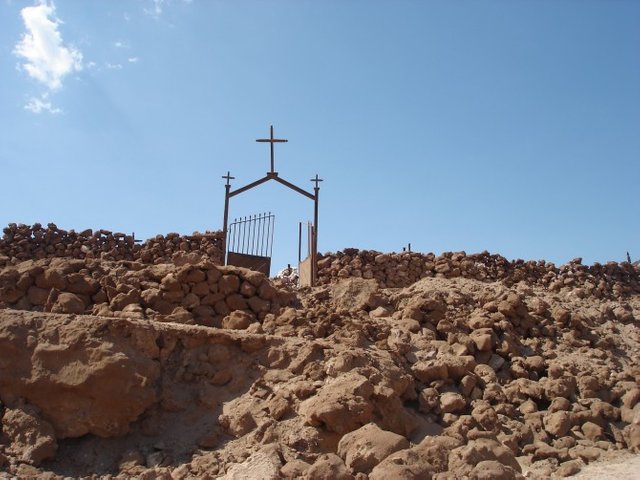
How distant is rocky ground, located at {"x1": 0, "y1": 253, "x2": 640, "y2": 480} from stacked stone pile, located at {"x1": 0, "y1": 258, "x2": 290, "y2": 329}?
2 centimetres

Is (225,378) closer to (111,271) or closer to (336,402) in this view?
(336,402)

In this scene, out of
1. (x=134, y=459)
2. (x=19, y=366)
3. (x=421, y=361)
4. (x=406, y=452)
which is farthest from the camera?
(x=421, y=361)

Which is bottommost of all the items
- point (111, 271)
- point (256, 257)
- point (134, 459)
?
point (134, 459)

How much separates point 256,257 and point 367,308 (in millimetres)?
3317

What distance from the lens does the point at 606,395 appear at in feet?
23.4

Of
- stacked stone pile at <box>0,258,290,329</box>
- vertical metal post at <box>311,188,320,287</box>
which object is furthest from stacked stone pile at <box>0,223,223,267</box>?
stacked stone pile at <box>0,258,290,329</box>

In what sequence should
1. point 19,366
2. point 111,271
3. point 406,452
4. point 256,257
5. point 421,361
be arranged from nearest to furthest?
point 406,452
point 19,366
point 421,361
point 111,271
point 256,257

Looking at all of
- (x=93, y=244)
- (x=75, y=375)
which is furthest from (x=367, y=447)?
(x=93, y=244)

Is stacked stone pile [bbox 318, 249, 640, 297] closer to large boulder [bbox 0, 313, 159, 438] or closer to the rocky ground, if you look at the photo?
the rocky ground

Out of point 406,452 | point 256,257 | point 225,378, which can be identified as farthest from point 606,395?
point 256,257

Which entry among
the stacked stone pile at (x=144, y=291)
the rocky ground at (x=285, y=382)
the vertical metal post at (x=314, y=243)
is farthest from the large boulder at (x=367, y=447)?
the vertical metal post at (x=314, y=243)

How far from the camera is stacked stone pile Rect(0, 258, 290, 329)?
6879mm

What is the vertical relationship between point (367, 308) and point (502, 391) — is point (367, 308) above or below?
above

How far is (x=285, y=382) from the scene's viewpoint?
5.88m
